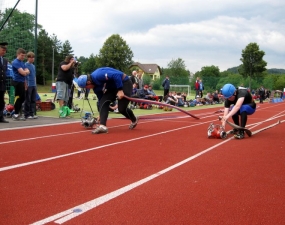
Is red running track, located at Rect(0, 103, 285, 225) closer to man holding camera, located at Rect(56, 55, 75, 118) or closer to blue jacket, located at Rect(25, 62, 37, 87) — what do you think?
blue jacket, located at Rect(25, 62, 37, 87)

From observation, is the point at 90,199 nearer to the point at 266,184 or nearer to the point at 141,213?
the point at 141,213

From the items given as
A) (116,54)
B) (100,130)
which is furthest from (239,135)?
(116,54)

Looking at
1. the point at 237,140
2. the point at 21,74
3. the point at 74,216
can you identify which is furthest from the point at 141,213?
the point at 21,74

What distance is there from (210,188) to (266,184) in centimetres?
71

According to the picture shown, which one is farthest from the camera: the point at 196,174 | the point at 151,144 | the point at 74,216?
the point at 151,144

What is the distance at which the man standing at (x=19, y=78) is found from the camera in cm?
969

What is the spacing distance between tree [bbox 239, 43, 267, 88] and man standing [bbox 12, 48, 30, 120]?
4627cm

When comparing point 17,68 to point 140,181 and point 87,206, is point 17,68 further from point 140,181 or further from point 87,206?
point 87,206

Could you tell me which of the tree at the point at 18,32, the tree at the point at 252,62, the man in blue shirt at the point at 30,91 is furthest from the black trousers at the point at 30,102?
the tree at the point at 252,62

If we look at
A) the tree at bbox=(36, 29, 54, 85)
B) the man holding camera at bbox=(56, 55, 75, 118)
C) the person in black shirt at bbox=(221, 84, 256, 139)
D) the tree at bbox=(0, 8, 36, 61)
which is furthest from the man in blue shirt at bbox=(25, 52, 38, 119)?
the tree at bbox=(36, 29, 54, 85)

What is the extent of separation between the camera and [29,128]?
327 inches

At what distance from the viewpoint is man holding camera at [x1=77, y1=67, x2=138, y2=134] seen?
25.5 feet

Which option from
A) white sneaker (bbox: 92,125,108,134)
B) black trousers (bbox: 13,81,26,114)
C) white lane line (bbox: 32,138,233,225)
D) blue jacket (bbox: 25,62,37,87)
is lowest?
white lane line (bbox: 32,138,233,225)

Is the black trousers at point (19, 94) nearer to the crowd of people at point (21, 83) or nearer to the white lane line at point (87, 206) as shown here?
the crowd of people at point (21, 83)
